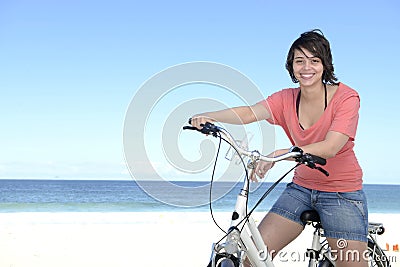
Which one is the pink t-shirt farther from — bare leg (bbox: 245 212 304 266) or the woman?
bare leg (bbox: 245 212 304 266)

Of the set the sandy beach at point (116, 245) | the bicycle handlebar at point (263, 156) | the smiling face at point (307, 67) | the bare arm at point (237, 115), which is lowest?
the sandy beach at point (116, 245)

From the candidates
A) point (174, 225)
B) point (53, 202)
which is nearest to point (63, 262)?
point (174, 225)

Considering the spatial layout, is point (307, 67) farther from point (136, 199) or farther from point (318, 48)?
point (136, 199)

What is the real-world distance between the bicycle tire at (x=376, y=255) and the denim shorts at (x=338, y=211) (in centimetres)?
55

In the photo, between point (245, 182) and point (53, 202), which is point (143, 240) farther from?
point (53, 202)

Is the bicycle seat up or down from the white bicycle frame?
up

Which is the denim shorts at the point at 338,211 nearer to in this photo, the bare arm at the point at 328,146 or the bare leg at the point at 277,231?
the bare leg at the point at 277,231

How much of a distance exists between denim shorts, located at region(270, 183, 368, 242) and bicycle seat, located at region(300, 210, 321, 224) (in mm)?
23

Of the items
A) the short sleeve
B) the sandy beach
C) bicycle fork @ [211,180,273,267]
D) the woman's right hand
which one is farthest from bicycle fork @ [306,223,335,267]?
the sandy beach

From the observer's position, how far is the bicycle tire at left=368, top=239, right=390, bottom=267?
3447 mm

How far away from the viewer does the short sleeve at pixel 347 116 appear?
8.66 feet

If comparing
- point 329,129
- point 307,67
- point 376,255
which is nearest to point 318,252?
point 376,255

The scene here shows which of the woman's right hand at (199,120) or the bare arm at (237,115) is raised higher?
the bare arm at (237,115)

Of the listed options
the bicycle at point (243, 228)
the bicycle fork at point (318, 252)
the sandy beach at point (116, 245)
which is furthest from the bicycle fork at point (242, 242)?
the sandy beach at point (116, 245)
